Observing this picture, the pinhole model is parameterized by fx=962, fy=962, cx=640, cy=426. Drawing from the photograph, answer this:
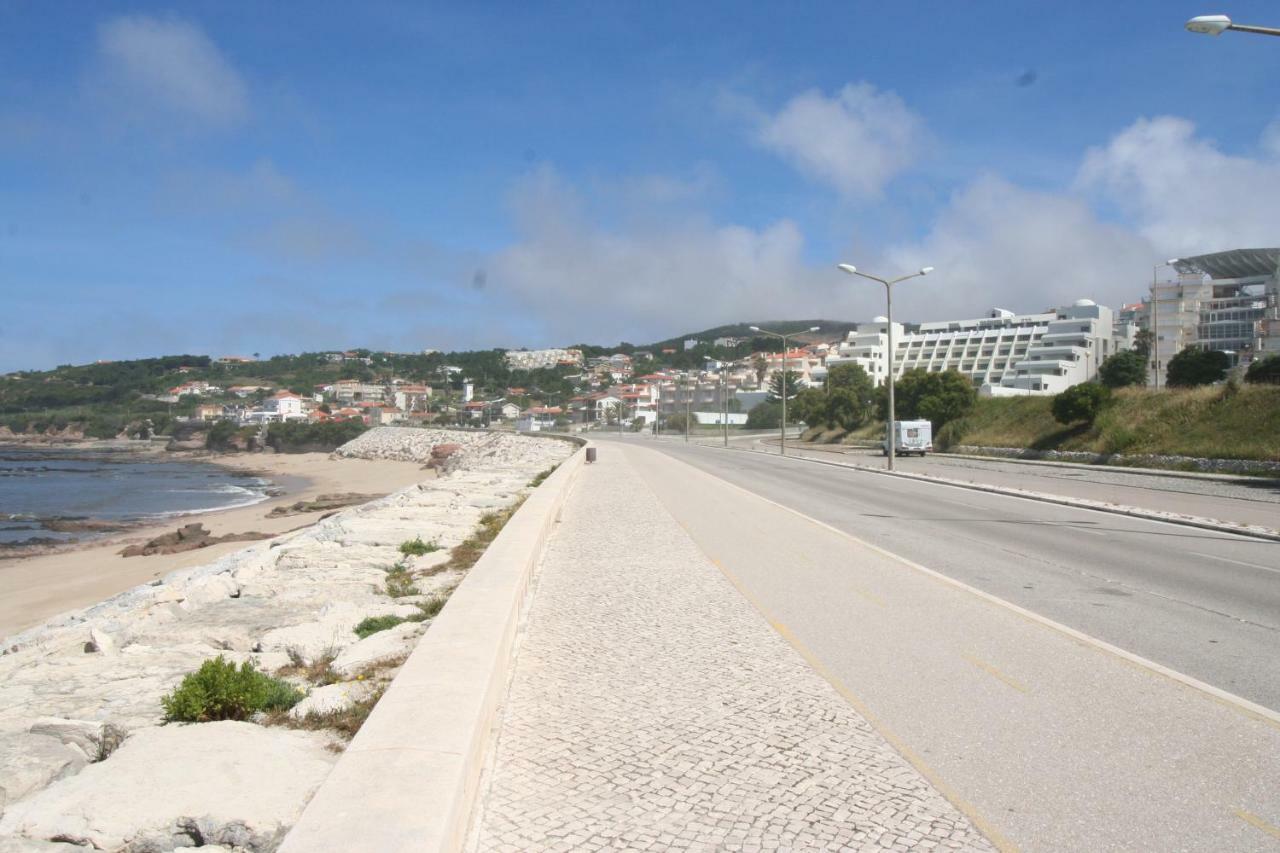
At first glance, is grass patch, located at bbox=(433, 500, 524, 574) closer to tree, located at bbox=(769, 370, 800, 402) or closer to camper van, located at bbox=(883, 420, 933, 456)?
camper van, located at bbox=(883, 420, 933, 456)

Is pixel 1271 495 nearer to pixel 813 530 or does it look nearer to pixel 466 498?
pixel 813 530

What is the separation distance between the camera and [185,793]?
15.3 ft

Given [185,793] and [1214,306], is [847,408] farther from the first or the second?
[185,793]

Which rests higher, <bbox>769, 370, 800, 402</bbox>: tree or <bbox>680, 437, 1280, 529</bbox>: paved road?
<bbox>769, 370, 800, 402</bbox>: tree

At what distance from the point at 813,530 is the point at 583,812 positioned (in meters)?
13.2

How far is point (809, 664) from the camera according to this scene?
24.5 feet

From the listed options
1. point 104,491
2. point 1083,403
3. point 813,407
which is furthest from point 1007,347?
point 104,491

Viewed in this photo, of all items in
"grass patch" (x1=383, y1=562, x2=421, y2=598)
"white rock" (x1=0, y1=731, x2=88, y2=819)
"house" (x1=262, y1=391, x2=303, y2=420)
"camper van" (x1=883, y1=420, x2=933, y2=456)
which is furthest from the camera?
"house" (x1=262, y1=391, x2=303, y2=420)

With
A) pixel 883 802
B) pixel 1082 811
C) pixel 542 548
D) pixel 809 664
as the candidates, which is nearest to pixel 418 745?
pixel 883 802

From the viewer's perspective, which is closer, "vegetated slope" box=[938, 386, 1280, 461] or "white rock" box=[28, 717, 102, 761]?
"white rock" box=[28, 717, 102, 761]

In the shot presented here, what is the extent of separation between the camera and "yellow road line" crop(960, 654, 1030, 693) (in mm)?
6746

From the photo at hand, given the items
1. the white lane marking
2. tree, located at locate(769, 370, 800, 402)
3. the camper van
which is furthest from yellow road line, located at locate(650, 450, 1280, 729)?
tree, located at locate(769, 370, 800, 402)

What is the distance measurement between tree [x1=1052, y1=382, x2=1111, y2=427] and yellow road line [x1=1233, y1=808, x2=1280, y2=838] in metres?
45.9

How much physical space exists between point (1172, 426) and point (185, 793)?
45221 mm
